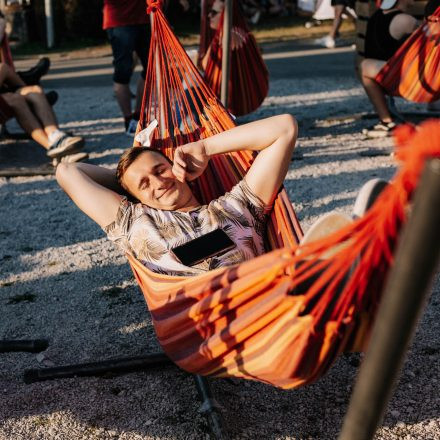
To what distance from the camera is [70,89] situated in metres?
6.92

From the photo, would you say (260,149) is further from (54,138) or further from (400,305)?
(54,138)

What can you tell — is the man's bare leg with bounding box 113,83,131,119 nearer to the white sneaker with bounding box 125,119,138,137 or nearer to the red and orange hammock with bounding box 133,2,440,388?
the white sneaker with bounding box 125,119,138,137

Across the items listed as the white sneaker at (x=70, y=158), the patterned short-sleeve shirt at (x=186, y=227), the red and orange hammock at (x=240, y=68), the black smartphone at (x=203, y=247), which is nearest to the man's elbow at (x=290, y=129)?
the patterned short-sleeve shirt at (x=186, y=227)

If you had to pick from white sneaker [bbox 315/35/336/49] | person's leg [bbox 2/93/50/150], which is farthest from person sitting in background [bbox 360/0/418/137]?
white sneaker [bbox 315/35/336/49]

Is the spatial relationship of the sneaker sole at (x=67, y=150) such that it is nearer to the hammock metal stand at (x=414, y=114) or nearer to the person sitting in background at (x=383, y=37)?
the person sitting in background at (x=383, y=37)

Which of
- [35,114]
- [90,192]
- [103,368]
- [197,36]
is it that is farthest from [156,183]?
[197,36]

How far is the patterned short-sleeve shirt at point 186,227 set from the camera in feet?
6.26

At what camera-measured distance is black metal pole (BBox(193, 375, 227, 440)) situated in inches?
66.7

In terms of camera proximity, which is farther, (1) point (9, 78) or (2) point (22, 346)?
(1) point (9, 78)

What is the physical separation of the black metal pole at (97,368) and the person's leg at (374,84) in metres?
2.78

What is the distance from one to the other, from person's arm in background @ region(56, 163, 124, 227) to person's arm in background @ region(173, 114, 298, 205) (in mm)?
237

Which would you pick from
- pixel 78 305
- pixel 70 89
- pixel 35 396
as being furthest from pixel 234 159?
pixel 70 89

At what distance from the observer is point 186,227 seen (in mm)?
1966

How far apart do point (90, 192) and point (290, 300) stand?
1005 mm
